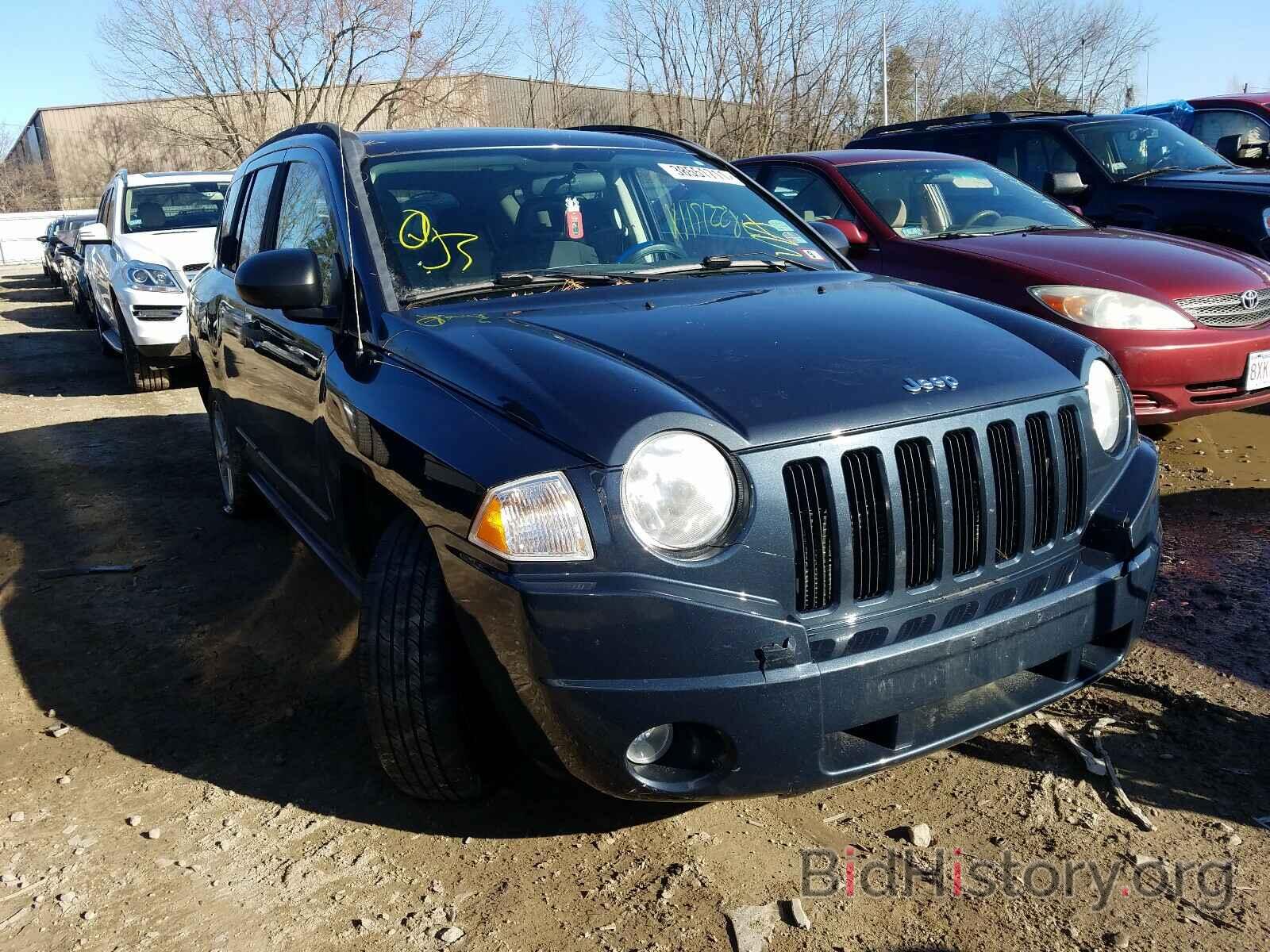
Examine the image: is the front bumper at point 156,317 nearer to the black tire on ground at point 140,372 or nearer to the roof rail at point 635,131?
the black tire on ground at point 140,372

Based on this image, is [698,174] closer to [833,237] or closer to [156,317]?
[833,237]

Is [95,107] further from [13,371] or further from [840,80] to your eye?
[13,371]

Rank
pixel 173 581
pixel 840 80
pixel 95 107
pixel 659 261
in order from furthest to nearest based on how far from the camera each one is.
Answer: pixel 95 107 < pixel 840 80 < pixel 173 581 < pixel 659 261

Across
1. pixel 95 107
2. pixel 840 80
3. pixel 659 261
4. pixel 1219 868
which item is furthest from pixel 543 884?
pixel 95 107

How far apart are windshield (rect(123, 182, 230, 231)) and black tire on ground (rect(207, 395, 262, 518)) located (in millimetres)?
5013

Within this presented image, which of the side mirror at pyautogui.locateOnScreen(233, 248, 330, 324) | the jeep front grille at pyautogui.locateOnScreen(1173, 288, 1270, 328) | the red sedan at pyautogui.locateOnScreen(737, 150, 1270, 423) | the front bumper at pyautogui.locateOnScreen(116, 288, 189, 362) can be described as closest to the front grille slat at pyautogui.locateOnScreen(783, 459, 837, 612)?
the side mirror at pyautogui.locateOnScreen(233, 248, 330, 324)

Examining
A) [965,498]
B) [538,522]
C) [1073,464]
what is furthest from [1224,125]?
[538,522]

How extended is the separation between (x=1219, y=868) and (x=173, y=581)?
3.98 metres

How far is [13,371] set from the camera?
35.9 ft

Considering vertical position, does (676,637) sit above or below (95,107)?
below

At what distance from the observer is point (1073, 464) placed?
8.77ft

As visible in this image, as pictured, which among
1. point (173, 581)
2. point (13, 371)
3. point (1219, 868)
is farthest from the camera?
point (13, 371)

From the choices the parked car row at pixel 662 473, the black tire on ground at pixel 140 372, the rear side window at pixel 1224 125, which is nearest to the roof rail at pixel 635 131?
the parked car row at pixel 662 473

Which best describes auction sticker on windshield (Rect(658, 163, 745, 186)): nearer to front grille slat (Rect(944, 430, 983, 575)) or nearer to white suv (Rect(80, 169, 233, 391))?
front grille slat (Rect(944, 430, 983, 575))
